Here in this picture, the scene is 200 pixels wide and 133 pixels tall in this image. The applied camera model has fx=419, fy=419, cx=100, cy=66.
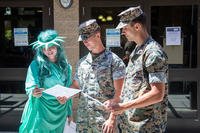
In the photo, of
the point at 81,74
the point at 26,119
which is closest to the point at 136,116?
the point at 81,74

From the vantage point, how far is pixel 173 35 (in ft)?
21.6

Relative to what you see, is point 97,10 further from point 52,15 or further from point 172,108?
point 172,108

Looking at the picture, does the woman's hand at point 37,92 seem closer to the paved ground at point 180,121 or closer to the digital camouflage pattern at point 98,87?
the digital camouflage pattern at point 98,87

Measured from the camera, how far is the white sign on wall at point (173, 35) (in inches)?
259

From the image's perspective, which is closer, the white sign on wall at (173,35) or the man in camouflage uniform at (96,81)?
the man in camouflage uniform at (96,81)

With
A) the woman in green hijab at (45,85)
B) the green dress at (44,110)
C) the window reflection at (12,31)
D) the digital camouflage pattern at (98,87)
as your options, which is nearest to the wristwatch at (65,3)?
the window reflection at (12,31)

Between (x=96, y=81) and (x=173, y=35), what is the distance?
11.2 ft

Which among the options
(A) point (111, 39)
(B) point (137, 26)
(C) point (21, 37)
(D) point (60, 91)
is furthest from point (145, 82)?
(C) point (21, 37)

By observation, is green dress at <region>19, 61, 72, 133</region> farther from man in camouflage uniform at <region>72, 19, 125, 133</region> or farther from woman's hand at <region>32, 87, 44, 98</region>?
man in camouflage uniform at <region>72, 19, 125, 133</region>

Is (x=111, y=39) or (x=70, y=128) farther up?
(x=111, y=39)

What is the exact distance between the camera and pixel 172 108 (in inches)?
267

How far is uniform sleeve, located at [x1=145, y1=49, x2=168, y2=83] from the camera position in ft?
8.94

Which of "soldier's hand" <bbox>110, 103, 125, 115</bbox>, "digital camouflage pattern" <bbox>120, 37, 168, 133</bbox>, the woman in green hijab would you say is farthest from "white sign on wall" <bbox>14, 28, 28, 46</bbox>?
"soldier's hand" <bbox>110, 103, 125, 115</bbox>

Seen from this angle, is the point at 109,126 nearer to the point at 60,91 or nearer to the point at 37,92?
the point at 60,91
